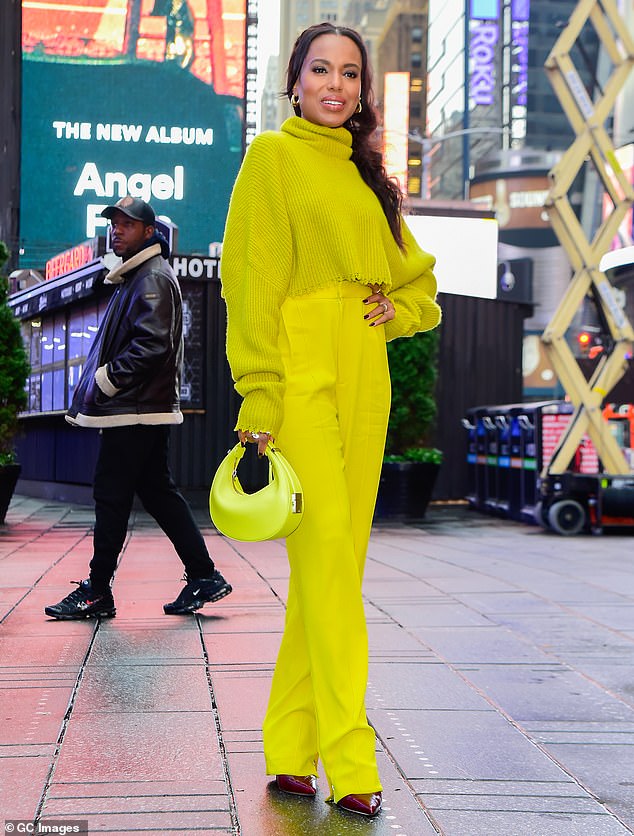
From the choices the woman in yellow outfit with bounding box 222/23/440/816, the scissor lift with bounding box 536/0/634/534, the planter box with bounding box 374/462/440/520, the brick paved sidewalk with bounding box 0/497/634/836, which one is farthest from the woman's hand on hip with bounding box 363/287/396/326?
the planter box with bounding box 374/462/440/520

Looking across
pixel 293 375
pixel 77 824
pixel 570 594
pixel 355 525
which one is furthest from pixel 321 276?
pixel 570 594

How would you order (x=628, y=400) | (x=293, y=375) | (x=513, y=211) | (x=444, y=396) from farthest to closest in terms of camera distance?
(x=513, y=211), (x=444, y=396), (x=628, y=400), (x=293, y=375)

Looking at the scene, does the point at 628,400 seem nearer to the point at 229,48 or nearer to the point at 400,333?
the point at 400,333

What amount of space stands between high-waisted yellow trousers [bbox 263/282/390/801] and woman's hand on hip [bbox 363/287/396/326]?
15 mm

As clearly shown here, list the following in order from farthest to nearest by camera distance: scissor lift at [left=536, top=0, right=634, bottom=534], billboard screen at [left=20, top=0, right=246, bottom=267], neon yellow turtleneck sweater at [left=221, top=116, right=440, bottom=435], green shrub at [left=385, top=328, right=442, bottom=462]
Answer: billboard screen at [left=20, top=0, right=246, bottom=267], green shrub at [left=385, top=328, right=442, bottom=462], scissor lift at [left=536, top=0, right=634, bottom=534], neon yellow turtleneck sweater at [left=221, top=116, right=440, bottom=435]

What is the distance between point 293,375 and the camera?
3.02 metres

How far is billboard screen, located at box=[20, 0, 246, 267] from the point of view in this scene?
27953 millimetres

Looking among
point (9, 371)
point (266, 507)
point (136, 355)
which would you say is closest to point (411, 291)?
point (266, 507)

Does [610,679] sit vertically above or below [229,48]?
below

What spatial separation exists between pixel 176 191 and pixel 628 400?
1743 cm

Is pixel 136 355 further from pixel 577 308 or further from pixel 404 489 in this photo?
pixel 404 489

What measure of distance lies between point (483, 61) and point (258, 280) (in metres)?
80.6

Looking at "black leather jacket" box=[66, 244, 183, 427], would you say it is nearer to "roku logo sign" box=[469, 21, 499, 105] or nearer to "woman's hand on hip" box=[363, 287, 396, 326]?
"woman's hand on hip" box=[363, 287, 396, 326]

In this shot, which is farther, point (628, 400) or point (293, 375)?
point (628, 400)
